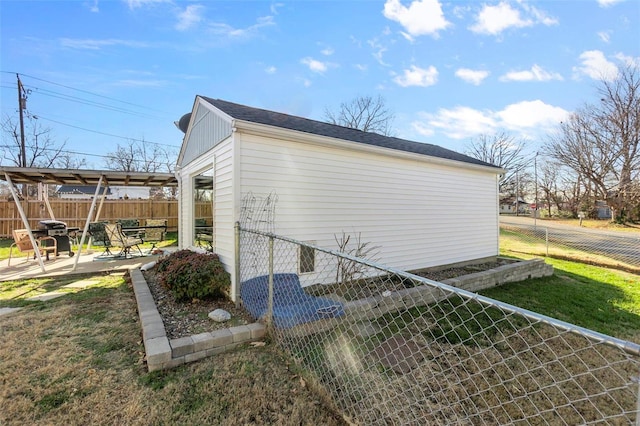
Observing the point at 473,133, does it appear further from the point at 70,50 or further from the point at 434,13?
the point at 70,50

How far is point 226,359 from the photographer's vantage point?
2.94 meters

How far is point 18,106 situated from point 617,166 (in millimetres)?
40189

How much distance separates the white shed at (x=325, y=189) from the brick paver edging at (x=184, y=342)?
1.41 meters

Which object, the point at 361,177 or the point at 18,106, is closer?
the point at 361,177

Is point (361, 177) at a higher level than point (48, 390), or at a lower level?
higher

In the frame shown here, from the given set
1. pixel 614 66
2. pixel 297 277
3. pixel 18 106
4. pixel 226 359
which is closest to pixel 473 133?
pixel 614 66

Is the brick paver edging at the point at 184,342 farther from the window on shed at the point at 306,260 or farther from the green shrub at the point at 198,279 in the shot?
the window on shed at the point at 306,260

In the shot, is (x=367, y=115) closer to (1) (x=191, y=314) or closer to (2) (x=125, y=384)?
(1) (x=191, y=314)

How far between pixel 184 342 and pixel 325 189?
10.8ft

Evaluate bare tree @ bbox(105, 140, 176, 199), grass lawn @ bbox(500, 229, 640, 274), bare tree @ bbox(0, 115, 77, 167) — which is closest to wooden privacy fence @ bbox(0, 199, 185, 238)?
bare tree @ bbox(0, 115, 77, 167)

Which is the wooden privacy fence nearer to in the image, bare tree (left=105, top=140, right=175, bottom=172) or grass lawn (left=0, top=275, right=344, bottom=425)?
grass lawn (left=0, top=275, right=344, bottom=425)

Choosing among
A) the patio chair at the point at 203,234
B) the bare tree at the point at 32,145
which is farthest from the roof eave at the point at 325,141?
the bare tree at the point at 32,145

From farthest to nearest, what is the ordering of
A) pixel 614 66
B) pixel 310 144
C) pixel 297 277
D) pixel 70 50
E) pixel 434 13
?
1. pixel 614 66
2. pixel 70 50
3. pixel 434 13
4. pixel 310 144
5. pixel 297 277

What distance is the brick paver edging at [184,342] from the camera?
9.04ft
